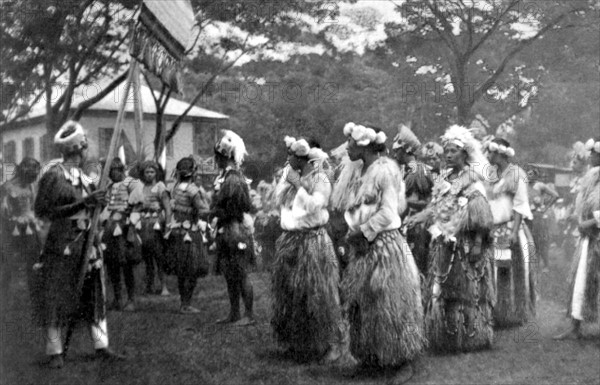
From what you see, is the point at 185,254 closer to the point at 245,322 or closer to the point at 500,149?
the point at 245,322

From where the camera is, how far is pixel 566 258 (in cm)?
759

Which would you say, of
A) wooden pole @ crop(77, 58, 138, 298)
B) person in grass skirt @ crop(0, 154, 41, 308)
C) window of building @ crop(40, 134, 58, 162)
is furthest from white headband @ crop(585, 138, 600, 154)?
person in grass skirt @ crop(0, 154, 41, 308)

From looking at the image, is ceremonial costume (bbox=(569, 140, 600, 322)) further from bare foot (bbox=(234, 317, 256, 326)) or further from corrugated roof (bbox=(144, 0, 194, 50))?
corrugated roof (bbox=(144, 0, 194, 50))

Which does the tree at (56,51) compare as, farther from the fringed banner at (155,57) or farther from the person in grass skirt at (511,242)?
the person in grass skirt at (511,242)

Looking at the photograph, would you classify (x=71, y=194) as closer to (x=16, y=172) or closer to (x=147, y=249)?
(x=16, y=172)

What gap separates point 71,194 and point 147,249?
4.27 ft

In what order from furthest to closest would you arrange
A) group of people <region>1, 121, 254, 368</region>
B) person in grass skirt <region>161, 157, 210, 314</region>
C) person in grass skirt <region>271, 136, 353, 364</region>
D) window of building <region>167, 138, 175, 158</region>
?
person in grass skirt <region>161, 157, 210, 314</region>, person in grass skirt <region>271, 136, 353, 364</region>, window of building <region>167, 138, 175, 158</region>, group of people <region>1, 121, 254, 368</region>

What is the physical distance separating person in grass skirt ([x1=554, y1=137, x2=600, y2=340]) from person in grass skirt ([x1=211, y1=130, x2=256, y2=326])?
2543mm

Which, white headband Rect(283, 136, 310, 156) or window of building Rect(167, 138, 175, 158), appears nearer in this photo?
window of building Rect(167, 138, 175, 158)

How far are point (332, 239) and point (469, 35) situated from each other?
72.6 inches

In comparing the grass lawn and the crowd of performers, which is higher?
the crowd of performers

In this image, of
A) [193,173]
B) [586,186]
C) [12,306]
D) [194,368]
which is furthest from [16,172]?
[586,186]

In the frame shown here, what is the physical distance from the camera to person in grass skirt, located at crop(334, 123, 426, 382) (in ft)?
19.4

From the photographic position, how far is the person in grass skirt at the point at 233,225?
6461 millimetres
